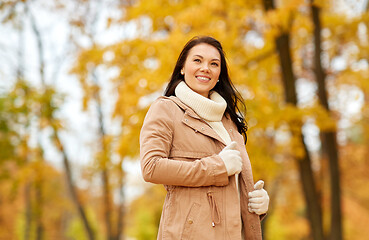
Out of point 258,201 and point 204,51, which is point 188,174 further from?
point 204,51

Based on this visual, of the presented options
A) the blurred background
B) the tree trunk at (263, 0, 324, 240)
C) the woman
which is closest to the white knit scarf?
the woman

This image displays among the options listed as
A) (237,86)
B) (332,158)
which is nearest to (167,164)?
(237,86)

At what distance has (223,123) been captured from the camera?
234 cm

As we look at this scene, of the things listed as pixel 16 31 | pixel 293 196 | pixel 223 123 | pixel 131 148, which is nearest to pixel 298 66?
pixel 131 148

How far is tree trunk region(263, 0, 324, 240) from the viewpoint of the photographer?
729 centimetres

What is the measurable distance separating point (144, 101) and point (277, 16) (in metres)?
2.34

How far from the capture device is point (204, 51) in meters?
2.30

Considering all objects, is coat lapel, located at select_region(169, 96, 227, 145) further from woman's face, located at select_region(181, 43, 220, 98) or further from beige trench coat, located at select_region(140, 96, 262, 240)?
woman's face, located at select_region(181, 43, 220, 98)

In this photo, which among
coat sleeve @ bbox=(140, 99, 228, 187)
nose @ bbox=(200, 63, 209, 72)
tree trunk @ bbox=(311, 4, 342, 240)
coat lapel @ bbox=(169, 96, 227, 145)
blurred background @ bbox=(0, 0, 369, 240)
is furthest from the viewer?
tree trunk @ bbox=(311, 4, 342, 240)

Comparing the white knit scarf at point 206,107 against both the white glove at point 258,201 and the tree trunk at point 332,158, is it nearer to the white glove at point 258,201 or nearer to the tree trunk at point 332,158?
the white glove at point 258,201

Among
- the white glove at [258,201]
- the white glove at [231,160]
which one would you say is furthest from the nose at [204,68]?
the white glove at [258,201]

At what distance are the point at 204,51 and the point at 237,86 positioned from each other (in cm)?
394

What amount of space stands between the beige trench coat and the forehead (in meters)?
0.31

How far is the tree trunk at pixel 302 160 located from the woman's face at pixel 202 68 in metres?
4.92
